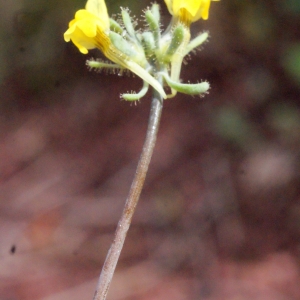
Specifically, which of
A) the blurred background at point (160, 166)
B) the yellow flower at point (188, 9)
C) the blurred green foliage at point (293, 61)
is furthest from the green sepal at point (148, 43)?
the blurred green foliage at point (293, 61)

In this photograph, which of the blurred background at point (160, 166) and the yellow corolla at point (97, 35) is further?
the blurred background at point (160, 166)

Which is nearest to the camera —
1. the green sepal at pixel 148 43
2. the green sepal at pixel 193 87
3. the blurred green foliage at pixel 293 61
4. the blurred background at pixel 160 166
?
the green sepal at pixel 193 87

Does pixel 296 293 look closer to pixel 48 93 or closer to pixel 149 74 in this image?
pixel 149 74

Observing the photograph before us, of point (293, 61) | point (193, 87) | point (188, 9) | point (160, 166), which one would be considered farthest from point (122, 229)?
point (293, 61)

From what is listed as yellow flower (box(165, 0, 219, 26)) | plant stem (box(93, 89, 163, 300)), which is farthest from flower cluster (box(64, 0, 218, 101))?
plant stem (box(93, 89, 163, 300))

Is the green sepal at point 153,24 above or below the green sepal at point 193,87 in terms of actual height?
above

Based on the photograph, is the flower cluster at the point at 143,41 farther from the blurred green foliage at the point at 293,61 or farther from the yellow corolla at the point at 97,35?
the blurred green foliage at the point at 293,61

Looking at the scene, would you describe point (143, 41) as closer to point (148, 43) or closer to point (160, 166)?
point (148, 43)
